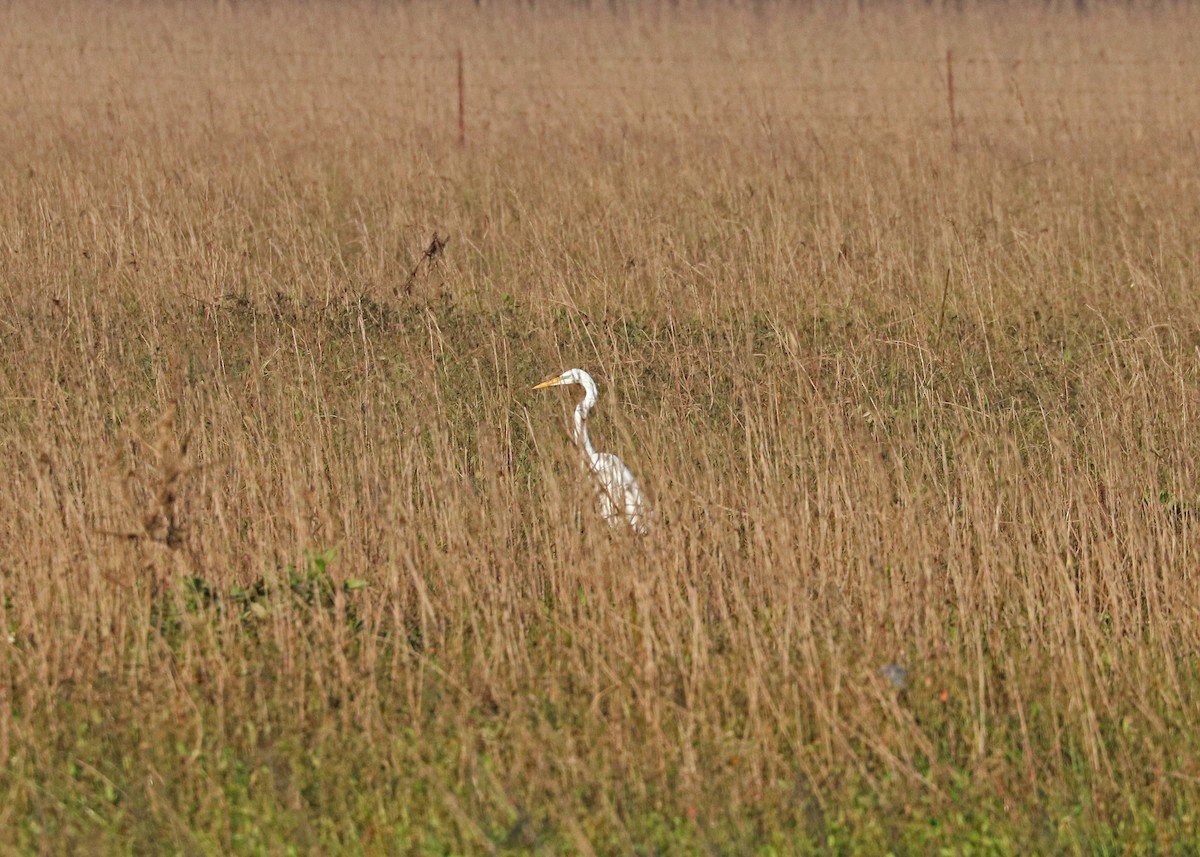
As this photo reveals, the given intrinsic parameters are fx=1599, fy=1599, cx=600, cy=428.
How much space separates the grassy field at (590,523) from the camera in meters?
3.33

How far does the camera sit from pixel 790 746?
3545 mm

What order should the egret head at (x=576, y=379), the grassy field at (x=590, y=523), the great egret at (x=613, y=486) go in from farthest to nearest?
1. the egret head at (x=576, y=379)
2. the great egret at (x=613, y=486)
3. the grassy field at (x=590, y=523)

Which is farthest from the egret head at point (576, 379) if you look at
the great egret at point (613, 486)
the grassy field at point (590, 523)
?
the grassy field at point (590, 523)

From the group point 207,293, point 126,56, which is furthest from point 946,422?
point 126,56

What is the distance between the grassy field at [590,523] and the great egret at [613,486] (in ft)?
0.28

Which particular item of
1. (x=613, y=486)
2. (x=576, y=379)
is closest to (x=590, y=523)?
(x=613, y=486)

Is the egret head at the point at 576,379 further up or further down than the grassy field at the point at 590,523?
further up

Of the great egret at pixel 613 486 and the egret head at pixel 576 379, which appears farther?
the egret head at pixel 576 379

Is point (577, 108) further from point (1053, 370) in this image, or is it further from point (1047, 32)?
point (1047, 32)

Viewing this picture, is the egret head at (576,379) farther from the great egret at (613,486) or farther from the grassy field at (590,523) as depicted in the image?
the grassy field at (590,523)

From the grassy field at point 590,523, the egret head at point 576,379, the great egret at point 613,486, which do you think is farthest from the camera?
the egret head at point 576,379

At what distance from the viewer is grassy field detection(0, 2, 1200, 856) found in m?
3.33

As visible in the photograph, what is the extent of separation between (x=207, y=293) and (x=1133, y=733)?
463 cm

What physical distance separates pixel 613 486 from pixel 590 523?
33cm
